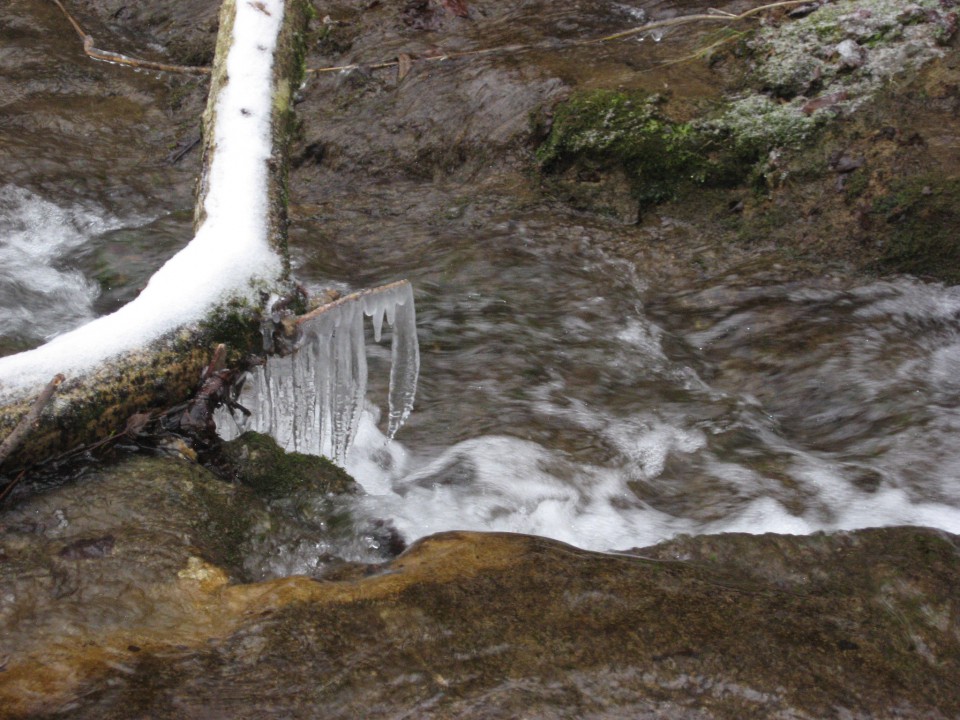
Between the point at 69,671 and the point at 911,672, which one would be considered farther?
the point at 911,672

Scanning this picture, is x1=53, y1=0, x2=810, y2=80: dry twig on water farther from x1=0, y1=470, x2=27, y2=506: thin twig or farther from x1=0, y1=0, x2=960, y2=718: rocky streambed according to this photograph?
x1=0, y1=470, x2=27, y2=506: thin twig

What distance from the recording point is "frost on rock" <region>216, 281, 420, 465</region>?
10.1 ft

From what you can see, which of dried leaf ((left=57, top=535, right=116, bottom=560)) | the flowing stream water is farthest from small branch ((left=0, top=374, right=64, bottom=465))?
the flowing stream water

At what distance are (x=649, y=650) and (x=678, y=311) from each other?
2.96m

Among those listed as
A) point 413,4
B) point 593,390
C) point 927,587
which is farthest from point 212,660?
point 413,4

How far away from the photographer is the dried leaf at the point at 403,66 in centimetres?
688

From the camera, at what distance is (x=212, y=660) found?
206 cm

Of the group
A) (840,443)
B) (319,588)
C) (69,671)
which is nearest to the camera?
(69,671)

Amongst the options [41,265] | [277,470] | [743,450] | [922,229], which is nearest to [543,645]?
[277,470]

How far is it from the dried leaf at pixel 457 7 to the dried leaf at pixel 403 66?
87cm

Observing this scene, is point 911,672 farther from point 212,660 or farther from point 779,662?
point 212,660

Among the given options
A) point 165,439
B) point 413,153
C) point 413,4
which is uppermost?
point 413,4

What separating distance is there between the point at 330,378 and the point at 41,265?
3230 mm

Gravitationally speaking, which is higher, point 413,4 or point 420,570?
point 413,4
